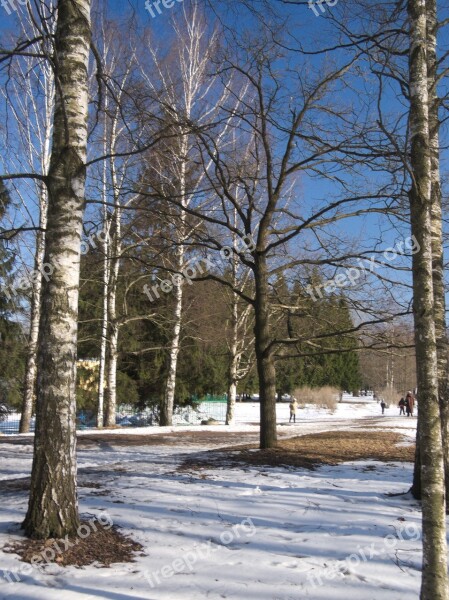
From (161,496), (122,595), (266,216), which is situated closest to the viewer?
(122,595)

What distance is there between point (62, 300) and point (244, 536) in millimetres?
2621

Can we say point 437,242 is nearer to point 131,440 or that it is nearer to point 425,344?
point 425,344

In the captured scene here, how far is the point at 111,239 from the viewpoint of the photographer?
1856 centimetres

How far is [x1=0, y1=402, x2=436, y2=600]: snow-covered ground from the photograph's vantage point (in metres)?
3.71

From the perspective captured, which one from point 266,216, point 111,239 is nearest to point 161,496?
point 266,216

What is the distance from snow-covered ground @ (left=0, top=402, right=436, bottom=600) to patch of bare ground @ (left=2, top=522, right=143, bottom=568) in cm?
10

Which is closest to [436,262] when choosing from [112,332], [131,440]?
[131,440]

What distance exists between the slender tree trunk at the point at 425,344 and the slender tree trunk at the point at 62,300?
2809mm

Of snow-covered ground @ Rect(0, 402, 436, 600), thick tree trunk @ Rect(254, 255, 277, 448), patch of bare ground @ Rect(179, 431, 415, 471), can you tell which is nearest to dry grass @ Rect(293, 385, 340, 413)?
patch of bare ground @ Rect(179, 431, 415, 471)

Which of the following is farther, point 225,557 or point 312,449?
point 312,449

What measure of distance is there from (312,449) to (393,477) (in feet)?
9.07

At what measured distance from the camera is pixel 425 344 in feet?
11.3

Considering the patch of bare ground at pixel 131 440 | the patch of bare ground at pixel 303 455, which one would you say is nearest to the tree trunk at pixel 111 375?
the patch of bare ground at pixel 131 440

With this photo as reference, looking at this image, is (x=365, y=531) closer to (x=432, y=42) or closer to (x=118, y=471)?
(x=118, y=471)
